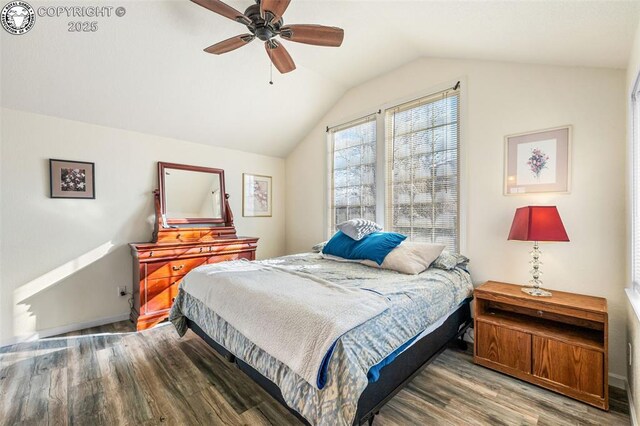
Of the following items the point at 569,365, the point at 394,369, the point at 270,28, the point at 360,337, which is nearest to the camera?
the point at 360,337

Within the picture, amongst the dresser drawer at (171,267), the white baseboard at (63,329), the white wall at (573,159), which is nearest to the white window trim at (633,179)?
the white wall at (573,159)

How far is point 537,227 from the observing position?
2.06m

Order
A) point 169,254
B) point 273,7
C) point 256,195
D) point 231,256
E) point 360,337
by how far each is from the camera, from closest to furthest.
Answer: point 360,337 < point 273,7 < point 169,254 < point 231,256 < point 256,195

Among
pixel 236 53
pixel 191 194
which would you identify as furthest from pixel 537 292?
pixel 191 194

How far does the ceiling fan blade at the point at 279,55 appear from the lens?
7.20 feet

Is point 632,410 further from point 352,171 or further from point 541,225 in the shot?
point 352,171

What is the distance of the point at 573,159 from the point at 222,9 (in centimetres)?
284

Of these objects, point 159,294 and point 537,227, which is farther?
point 159,294

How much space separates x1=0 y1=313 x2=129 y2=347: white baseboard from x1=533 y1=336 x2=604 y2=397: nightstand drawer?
4204 millimetres

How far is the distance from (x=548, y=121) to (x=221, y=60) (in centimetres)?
318

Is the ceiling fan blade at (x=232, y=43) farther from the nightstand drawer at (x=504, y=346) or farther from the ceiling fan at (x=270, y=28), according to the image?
the nightstand drawer at (x=504, y=346)

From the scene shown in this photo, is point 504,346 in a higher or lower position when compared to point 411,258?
lower

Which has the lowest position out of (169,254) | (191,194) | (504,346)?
(504,346)

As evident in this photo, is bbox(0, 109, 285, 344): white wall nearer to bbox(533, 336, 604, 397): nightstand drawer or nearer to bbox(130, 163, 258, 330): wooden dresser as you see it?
bbox(130, 163, 258, 330): wooden dresser
